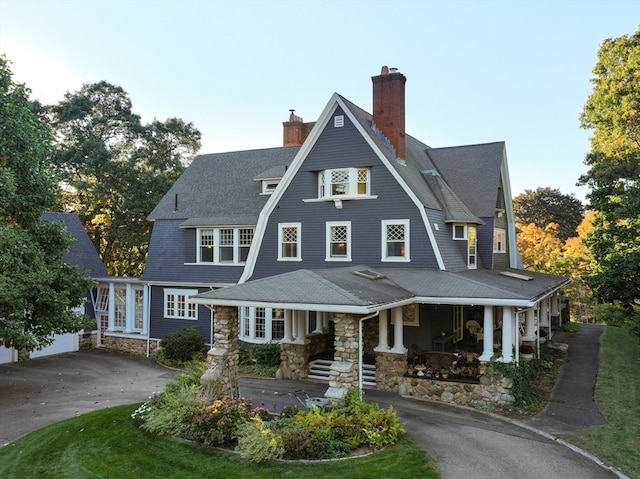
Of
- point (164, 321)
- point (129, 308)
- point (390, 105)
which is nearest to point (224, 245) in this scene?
point (164, 321)

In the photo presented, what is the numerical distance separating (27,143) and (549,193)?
55263mm

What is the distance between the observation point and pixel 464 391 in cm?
1373

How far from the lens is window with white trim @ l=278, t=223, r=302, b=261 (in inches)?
763

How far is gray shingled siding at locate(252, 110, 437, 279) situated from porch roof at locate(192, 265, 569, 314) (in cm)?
153

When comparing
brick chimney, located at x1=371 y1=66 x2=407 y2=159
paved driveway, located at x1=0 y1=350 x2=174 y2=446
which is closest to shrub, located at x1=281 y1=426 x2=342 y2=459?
paved driveway, located at x1=0 y1=350 x2=174 y2=446

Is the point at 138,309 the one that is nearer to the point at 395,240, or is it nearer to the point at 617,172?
the point at 395,240

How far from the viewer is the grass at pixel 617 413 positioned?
9.81 meters

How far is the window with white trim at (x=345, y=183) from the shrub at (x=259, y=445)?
10525 millimetres

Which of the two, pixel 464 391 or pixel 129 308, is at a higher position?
pixel 129 308

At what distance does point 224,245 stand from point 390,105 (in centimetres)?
972

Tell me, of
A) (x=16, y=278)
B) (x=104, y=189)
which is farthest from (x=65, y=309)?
(x=104, y=189)

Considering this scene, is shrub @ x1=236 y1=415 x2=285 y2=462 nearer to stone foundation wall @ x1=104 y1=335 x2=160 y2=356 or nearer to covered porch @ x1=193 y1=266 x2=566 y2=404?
covered porch @ x1=193 y1=266 x2=566 y2=404

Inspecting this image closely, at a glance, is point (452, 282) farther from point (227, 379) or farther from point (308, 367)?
point (227, 379)

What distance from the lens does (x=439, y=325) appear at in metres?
18.3
